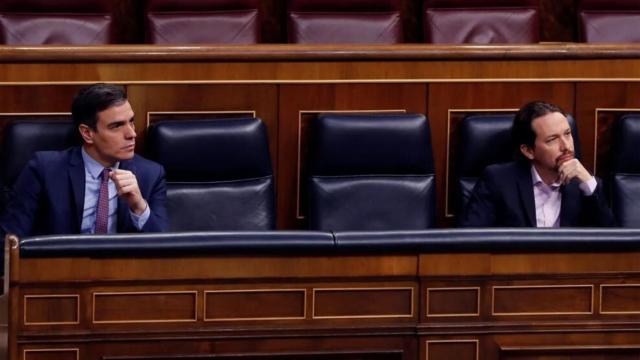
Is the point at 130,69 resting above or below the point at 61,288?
above

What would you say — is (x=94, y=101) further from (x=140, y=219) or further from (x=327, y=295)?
(x=327, y=295)

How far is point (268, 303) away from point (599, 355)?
0.78 ft

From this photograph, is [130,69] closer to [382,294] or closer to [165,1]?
[165,1]

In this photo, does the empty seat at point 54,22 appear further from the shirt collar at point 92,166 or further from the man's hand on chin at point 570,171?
the man's hand on chin at point 570,171

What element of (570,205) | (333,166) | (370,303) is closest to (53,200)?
(333,166)

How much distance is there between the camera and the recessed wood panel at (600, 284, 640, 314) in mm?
901

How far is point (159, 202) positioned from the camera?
1173 mm

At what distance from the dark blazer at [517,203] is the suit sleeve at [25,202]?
0.41 m

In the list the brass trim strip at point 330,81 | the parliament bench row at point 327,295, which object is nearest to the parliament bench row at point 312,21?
the brass trim strip at point 330,81

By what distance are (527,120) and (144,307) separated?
52 centimetres

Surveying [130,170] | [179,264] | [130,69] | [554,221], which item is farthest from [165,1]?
[179,264]

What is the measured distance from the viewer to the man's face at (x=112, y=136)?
1.15 meters

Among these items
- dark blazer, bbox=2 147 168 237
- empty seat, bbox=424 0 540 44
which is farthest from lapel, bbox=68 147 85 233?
empty seat, bbox=424 0 540 44

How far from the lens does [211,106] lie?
1.29 m
